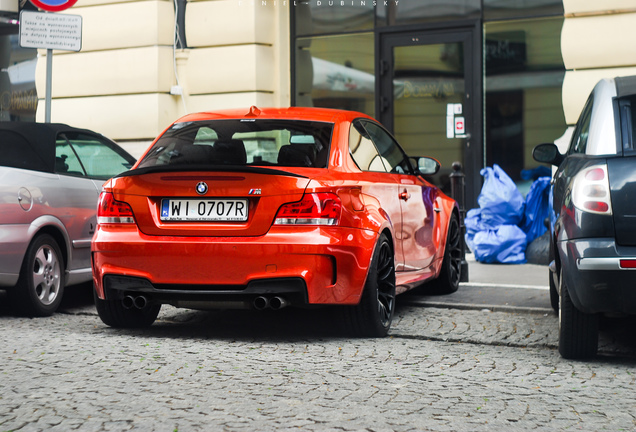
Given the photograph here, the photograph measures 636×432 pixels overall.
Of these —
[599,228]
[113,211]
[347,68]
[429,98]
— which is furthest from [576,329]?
[347,68]

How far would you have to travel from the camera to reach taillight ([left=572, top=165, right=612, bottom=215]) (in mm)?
4736

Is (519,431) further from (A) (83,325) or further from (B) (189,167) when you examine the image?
(A) (83,325)

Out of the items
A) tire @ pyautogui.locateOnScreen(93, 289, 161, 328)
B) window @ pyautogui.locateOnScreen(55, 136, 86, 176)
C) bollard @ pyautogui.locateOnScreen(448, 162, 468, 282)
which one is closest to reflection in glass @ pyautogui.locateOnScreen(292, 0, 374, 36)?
bollard @ pyautogui.locateOnScreen(448, 162, 468, 282)

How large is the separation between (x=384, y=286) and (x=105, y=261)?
5.71 ft

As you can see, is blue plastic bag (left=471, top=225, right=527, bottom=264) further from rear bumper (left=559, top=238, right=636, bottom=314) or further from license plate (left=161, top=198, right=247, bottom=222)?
rear bumper (left=559, top=238, right=636, bottom=314)

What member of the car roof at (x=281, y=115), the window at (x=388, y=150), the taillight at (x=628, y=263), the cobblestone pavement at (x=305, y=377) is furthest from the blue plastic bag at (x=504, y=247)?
the taillight at (x=628, y=263)

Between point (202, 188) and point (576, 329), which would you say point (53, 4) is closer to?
point (202, 188)

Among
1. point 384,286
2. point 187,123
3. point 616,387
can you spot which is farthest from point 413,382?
point 187,123

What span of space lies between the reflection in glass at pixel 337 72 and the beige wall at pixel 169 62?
0.84 feet

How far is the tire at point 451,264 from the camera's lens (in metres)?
7.81

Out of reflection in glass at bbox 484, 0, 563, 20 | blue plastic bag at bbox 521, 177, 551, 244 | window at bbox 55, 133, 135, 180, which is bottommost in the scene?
blue plastic bag at bbox 521, 177, 551, 244

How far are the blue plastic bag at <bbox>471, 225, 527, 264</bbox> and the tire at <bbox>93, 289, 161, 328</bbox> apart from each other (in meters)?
A: 4.95

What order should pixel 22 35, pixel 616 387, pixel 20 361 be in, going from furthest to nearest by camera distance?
pixel 22 35, pixel 20 361, pixel 616 387

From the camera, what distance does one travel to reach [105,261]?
578 cm
